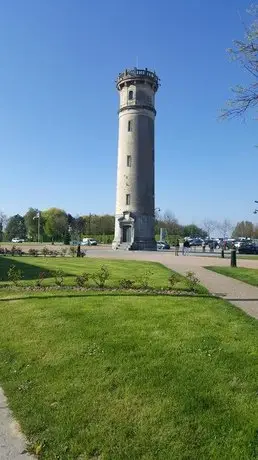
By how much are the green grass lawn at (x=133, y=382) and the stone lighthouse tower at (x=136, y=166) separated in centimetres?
5046

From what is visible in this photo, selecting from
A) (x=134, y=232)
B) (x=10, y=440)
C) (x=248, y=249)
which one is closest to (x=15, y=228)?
(x=134, y=232)

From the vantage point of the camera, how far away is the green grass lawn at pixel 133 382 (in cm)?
434

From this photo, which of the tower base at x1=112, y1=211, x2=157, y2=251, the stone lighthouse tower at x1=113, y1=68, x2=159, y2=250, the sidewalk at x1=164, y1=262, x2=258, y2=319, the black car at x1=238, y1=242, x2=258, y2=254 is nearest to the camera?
the sidewalk at x1=164, y1=262, x2=258, y2=319

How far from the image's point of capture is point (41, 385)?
A: 5855 millimetres

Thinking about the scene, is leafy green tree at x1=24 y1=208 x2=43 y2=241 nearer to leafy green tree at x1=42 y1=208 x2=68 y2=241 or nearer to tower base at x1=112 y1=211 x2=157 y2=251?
leafy green tree at x1=42 y1=208 x2=68 y2=241

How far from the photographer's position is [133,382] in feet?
18.7

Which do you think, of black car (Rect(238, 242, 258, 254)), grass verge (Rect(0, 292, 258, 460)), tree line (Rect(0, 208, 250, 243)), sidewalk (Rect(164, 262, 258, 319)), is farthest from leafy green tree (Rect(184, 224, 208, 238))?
grass verge (Rect(0, 292, 258, 460))

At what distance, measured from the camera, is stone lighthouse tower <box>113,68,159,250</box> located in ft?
197

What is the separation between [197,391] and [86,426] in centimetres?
138

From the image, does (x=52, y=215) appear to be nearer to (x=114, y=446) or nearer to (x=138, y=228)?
(x=138, y=228)

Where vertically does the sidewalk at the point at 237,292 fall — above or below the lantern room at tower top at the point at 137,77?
below

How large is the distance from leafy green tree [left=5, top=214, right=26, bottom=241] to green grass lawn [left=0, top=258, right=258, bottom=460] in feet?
423

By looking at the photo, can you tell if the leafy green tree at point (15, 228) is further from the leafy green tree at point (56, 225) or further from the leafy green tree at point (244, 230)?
the leafy green tree at point (244, 230)

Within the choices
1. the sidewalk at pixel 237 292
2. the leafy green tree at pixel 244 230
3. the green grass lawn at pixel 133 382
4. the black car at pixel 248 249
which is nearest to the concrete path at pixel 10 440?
the green grass lawn at pixel 133 382
